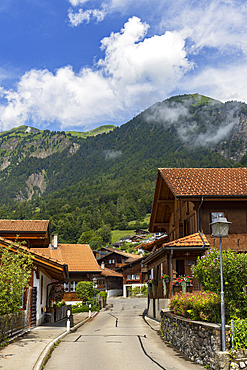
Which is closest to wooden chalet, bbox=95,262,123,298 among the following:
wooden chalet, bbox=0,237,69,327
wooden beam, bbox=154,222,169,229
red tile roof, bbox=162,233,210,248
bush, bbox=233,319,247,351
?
wooden beam, bbox=154,222,169,229

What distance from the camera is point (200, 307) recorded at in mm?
11219

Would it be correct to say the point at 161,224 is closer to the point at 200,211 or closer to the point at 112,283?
the point at 200,211

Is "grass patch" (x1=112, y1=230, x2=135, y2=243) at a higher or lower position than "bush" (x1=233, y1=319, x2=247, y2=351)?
higher

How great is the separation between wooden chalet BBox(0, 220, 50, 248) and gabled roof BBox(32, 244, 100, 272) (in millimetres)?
20859

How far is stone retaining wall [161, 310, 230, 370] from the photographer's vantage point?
9.12 m

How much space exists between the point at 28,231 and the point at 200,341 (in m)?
16.7

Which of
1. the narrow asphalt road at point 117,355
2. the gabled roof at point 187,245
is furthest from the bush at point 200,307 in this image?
the gabled roof at point 187,245

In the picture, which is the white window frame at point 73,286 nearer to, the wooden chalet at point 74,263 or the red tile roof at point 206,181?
the wooden chalet at point 74,263

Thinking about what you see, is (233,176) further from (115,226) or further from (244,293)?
(115,226)

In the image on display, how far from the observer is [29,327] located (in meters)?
17.9

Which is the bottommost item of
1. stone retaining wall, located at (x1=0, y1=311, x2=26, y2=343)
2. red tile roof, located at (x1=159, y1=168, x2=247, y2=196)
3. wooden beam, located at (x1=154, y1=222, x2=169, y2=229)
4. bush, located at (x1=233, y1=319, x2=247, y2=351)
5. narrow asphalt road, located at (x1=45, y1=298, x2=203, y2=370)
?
narrow asphalt road, located at (x1=45, y1=298, x2=203, y2=370)

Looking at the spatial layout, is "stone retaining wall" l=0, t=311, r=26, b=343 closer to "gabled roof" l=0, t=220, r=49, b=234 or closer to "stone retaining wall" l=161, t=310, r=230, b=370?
"stone retaining wall" l=161, t=310, r=230, b=370

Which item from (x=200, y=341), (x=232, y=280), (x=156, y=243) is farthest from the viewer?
(x=156, y=243)

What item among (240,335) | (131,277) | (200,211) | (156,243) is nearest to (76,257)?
(156,243)
